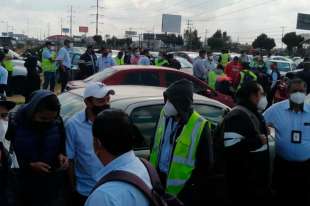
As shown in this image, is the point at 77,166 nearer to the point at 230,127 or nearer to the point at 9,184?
the point at 9,184

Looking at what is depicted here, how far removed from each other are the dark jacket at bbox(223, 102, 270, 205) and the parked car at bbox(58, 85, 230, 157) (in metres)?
0.88

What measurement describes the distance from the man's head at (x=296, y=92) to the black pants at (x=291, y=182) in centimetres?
63

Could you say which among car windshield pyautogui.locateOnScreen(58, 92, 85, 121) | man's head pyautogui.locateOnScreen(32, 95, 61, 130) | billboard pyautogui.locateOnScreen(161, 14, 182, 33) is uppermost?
billboard pyautogui.locateOnScreen(161, 14, 182, 33)

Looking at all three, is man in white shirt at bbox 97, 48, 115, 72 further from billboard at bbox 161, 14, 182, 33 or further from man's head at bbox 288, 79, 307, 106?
billboard at bbox 161, 14, 182, 33

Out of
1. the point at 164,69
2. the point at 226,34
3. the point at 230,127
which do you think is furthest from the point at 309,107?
the point at 226,34

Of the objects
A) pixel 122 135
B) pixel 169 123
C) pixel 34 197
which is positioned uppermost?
pixel 122 135

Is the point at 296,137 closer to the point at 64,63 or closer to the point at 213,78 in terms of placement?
the point at 213,78

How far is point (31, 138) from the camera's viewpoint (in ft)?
12.7

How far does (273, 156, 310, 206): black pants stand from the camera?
5234mm

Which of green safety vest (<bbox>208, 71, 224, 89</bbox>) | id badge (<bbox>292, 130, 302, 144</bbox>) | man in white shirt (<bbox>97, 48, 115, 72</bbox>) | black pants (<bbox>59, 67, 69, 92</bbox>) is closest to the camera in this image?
id badge (<bbox>292, 130, 302, 144</bbox>)

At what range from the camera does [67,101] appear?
5820 mm

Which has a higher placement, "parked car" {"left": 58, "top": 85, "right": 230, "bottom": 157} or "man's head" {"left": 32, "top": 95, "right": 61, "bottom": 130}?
"man's head" {"left": 32, "top": 95, "right": 61, "bottom": 130}

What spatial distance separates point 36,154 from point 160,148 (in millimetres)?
1004

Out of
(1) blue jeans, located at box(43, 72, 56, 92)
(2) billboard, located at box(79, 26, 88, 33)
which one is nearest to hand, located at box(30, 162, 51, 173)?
(1) blue jeans, located at box(43, 72, 56, 92)
